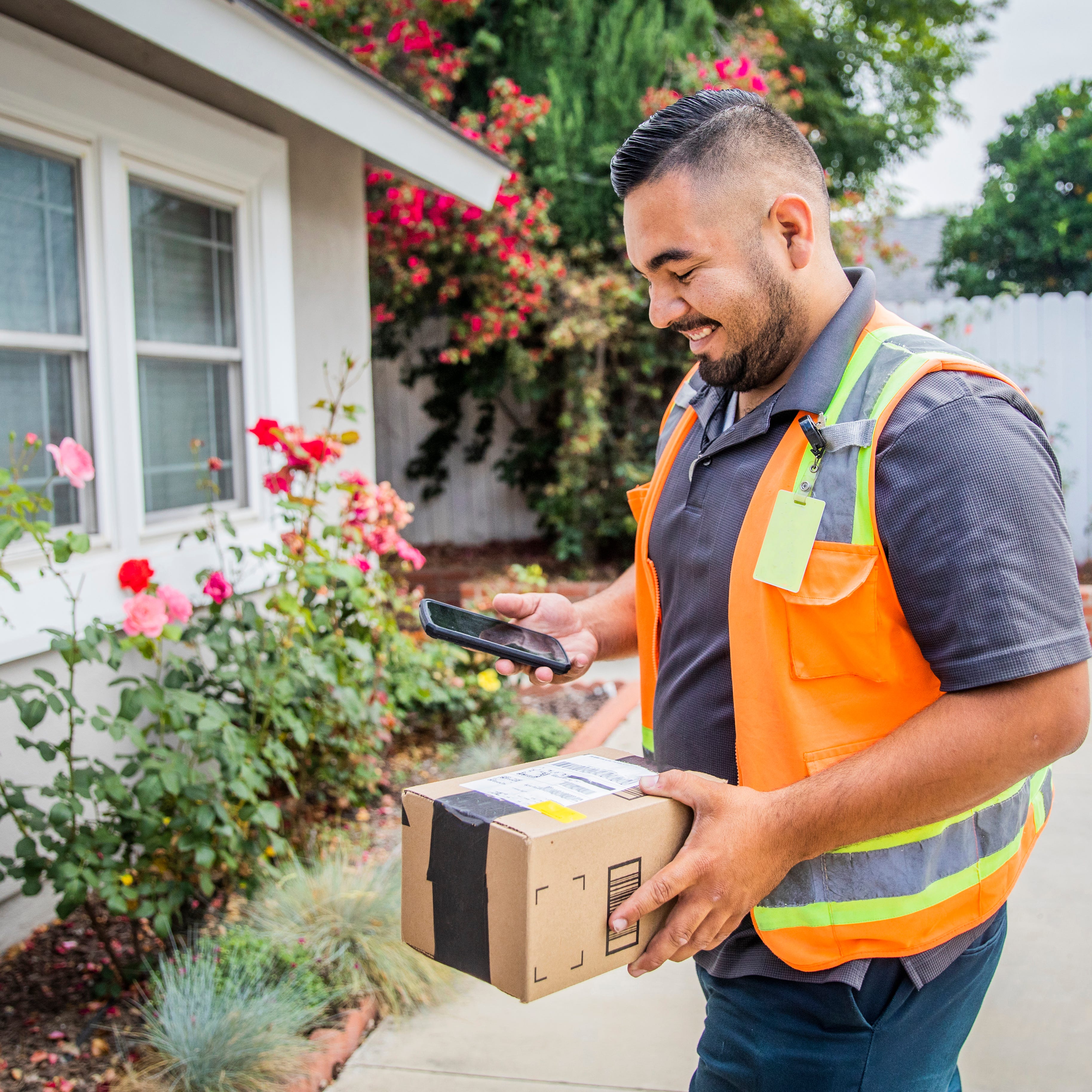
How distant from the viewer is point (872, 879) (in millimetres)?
1269

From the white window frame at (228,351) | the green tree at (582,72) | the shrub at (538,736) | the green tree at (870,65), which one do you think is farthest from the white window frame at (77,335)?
the green tree at (870,65)

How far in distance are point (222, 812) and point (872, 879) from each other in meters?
2.01

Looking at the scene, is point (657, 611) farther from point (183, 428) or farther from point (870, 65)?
point (870, 65)

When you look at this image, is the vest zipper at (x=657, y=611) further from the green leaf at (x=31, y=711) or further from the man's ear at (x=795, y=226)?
the green leaf at (x=31, y=711)

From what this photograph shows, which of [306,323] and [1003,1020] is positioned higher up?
[306,323]

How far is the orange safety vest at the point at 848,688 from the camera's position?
122 centimetres

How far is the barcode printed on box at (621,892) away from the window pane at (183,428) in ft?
10.2

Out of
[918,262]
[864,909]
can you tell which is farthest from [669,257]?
[918,262]

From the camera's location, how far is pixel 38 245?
10.8 ft

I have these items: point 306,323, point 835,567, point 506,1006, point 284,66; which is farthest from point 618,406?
point 835,567

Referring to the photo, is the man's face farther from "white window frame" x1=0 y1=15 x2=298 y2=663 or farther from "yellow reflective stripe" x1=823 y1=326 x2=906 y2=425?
"white window frame" x1=0 y1=15 x2=298 y2=663

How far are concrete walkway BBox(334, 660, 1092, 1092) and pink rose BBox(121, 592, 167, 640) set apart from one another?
1.21 m

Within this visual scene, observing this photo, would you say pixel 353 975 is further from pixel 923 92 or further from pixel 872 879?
pixel 923 92

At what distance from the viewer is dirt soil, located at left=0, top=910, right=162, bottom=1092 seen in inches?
95.3
